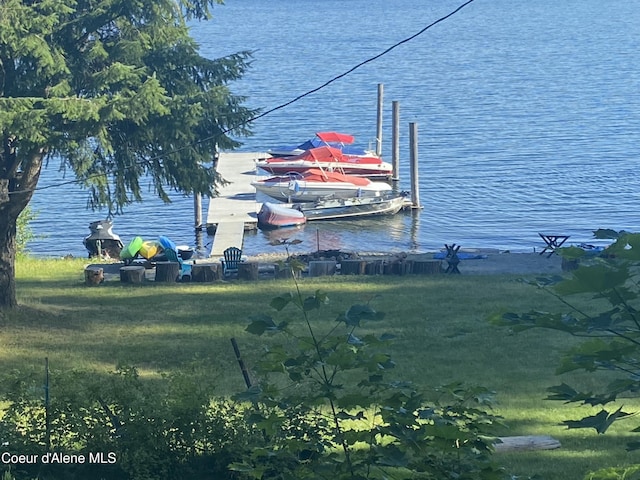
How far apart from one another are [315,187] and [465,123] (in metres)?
22.8

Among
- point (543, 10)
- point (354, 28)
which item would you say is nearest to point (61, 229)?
point (354, 28)

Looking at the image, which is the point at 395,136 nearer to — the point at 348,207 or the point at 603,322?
the point at 348,207

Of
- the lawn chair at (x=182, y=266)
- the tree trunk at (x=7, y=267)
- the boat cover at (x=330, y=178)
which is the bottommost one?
the boat cover at (x=330, y=178)

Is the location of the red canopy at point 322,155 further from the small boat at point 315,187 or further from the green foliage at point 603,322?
the green foliage at point 603,322

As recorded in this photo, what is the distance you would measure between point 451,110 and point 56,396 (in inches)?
2377

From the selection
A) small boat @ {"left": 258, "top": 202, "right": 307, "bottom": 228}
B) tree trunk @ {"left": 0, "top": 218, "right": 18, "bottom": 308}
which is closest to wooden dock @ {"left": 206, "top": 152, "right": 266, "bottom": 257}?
small boat @ {"left": 258, "top": 202, "right": 307, "bottom": 228}

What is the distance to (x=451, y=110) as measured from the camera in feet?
218

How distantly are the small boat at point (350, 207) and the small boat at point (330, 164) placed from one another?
4170mm

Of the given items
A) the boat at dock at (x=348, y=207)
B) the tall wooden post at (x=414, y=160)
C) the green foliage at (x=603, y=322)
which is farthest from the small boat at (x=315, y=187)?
the green foliage at (x=603, y=322)

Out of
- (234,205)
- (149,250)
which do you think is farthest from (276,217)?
(149,250)

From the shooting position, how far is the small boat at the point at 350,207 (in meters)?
39.2

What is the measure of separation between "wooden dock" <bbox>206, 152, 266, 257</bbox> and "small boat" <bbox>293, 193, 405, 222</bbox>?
2282 mm

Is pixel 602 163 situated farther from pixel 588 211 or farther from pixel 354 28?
pixel 354 28

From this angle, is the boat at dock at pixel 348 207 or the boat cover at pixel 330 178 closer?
the boat at dock at pixel 348 207
